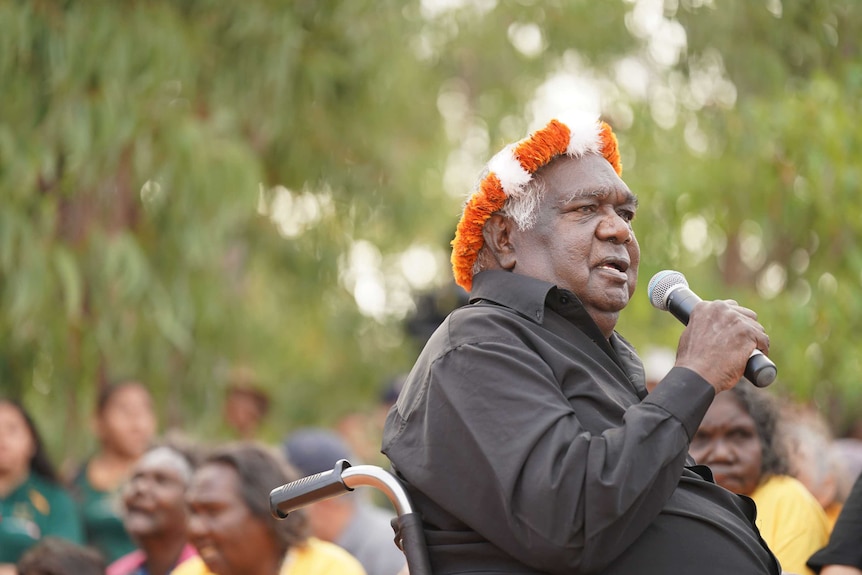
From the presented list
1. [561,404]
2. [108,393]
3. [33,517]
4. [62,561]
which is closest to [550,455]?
[561,404]

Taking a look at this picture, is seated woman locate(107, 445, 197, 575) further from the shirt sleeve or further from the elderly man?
the shirt sleeve

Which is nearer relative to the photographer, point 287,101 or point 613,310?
point 613,310

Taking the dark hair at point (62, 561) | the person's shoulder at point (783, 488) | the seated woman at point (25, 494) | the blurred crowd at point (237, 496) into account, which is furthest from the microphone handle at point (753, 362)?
the seated woman at point (25, 494)

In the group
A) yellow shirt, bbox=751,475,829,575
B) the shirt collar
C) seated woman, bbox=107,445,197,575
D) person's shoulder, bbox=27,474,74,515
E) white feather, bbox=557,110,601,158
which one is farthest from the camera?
person's shoulder, bbox=27,474,74,515

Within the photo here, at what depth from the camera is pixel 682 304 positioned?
3.38 meters

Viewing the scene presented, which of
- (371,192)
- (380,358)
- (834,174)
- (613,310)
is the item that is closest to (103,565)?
(613,310)

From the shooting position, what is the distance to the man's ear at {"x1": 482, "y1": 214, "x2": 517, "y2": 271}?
11.7ft

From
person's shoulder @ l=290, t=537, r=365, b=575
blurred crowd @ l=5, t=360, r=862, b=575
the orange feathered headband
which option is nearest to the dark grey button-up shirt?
the orange feathered headband

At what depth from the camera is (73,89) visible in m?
8.38

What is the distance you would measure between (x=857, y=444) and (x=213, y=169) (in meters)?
4.60

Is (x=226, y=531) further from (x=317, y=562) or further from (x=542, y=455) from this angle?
(x=542, y=455)

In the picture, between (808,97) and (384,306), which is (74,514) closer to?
(808,97)

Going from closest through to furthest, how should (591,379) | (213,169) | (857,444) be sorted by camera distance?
(591,379) → (857,444) → (213,169)

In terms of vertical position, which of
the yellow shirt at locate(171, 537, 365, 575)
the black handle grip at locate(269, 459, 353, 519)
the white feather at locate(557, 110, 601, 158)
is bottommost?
the yellow shirt at locate(171, 537, 365, 575)
